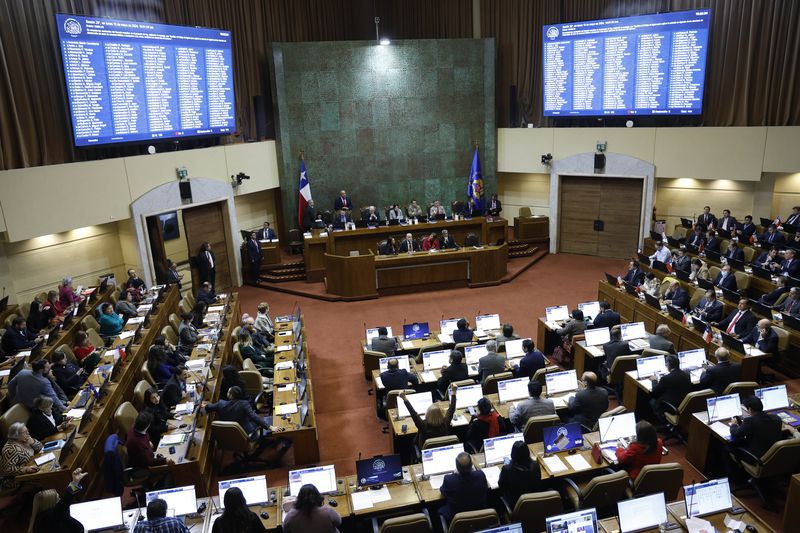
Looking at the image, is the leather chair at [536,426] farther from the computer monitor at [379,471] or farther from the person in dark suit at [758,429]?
the person in dark suit at [758,429]

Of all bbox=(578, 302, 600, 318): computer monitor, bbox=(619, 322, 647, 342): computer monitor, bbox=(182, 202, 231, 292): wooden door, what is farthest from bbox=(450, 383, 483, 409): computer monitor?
bbox=(182, 202, 231, 292): wooden door

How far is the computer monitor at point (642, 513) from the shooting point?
5.07 m

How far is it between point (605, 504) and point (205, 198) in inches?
487

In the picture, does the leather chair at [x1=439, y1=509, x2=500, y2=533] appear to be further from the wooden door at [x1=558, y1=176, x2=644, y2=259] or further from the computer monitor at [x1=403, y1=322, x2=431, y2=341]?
the wooden door at [x1=558, y1=176, x2=644, y2=259]

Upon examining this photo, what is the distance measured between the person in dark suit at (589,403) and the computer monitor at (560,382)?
57 cm

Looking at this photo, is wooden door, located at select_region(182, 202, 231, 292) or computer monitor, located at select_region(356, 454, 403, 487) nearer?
computer monitor, located at select_region(356, 454, 403, 487)

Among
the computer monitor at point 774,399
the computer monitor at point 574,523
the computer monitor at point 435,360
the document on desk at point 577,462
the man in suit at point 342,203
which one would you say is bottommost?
the document on desk at point 577,462

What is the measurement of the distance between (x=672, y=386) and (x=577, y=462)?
2.24m

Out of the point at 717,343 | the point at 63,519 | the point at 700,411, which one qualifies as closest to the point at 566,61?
the point at 717,343

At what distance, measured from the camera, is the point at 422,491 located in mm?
5953

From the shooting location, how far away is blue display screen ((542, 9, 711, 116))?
578 inches

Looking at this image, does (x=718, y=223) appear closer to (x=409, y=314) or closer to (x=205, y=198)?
→ (x=409, y=314)

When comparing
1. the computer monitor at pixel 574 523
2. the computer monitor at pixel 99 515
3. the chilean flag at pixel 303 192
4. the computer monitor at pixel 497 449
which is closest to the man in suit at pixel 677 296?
the computer monitor at pixel 497 449

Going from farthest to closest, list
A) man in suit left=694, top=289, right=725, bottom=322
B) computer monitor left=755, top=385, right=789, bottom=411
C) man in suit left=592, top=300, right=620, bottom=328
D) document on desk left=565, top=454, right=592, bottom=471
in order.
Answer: man in suit left=694, top=289, right=725, bottom=322, man in suit left=592, top=300, right=620, bottom=328, computer monitor left=755, top=385, right=789, bottom=411, document on desk left=565, top=454, right=592, bottom=471
